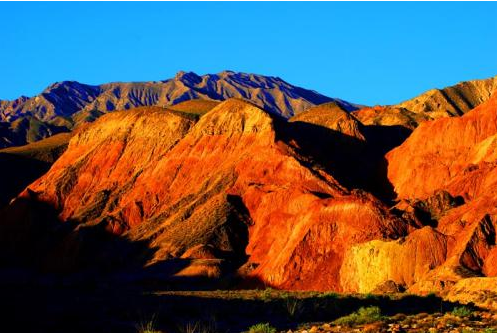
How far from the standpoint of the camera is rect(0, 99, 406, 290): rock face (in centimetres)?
7650

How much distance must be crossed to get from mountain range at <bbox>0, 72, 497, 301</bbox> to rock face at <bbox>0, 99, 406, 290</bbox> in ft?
0.62

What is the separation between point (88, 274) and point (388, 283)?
37262 millimetres

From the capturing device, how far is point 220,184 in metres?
103

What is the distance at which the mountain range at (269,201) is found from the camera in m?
67.4

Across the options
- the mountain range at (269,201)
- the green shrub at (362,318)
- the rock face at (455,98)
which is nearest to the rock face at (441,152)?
the mountain range at (269,201)

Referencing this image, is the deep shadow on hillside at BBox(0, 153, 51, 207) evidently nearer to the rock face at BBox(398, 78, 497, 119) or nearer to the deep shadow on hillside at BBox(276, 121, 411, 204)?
the deep shadow on hillside at BBox(276, 121, 411, 204)

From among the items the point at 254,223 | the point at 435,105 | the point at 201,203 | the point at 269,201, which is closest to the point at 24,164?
the point at 201,203

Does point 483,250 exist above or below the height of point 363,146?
below

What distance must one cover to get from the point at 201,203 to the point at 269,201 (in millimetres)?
9697

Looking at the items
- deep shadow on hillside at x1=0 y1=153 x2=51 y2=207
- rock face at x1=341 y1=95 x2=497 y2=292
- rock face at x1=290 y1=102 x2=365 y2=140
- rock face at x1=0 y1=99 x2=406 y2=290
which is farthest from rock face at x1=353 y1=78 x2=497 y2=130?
deep shadow on hillside at x1=0 y1=153 x2=51 y2=207

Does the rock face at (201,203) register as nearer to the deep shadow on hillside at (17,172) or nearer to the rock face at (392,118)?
the deep shadow on hillside at (17,172)

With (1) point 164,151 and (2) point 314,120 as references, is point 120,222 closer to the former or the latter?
(1) point 164,151

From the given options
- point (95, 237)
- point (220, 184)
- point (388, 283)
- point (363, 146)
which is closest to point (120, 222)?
point (95, 237)

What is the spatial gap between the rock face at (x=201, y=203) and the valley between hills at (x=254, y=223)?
202mm
